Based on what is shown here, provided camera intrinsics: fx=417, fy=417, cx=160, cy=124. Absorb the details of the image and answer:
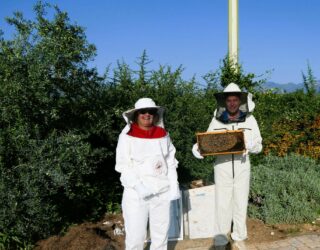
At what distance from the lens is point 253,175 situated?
6.91 meters

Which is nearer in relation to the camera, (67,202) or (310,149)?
(67,202)

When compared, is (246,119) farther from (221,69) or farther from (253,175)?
(221,69)

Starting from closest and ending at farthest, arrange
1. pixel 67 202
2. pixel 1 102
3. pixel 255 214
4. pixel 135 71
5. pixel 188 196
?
1. pixel 1 102
2. pixel 188 196
3. pixel 67 202
4. pixel 255 214
5. pixel 135 71

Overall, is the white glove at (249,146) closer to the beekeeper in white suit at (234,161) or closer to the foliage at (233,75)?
the beekeeper in white suit at (234,161)

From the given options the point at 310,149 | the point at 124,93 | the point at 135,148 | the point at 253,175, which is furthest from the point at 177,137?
the point at 310,149

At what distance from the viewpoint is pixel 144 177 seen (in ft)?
13.0

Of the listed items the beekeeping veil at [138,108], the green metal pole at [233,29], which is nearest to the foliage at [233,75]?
the green metal pole at [233,29]

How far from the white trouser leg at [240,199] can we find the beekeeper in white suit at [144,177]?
3.51 ft

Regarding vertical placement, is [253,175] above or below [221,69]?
below

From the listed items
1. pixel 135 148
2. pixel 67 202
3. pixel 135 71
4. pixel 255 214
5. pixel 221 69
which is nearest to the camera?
pixel 135 148

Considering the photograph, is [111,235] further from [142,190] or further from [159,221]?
[142,190]

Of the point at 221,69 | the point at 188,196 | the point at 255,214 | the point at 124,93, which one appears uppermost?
the point at 221,69

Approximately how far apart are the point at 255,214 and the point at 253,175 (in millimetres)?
886

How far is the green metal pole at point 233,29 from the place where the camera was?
8758mm
